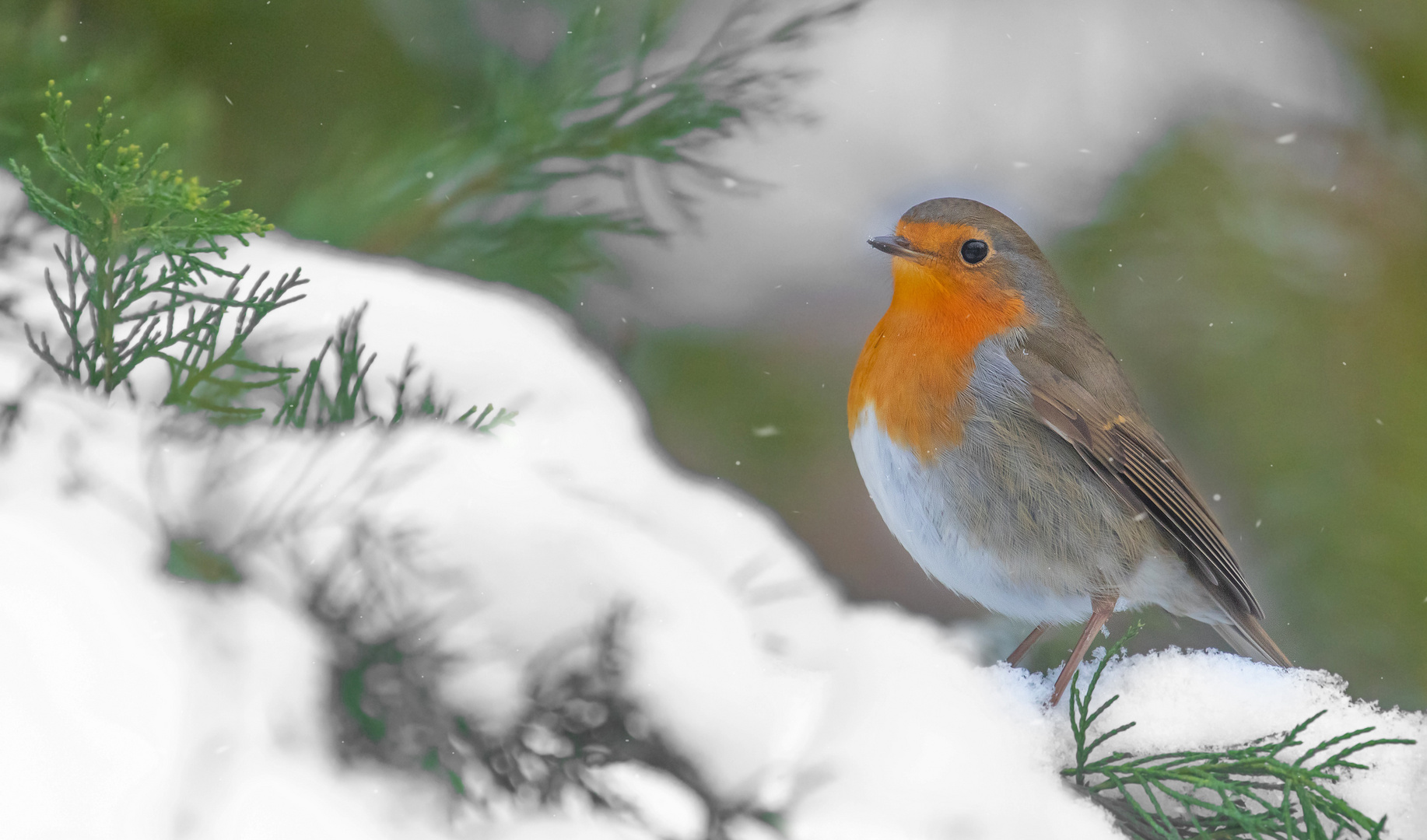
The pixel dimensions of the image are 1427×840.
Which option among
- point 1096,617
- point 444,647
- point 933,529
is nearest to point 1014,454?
point 933,529

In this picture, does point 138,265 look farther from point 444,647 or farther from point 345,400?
point 444,647

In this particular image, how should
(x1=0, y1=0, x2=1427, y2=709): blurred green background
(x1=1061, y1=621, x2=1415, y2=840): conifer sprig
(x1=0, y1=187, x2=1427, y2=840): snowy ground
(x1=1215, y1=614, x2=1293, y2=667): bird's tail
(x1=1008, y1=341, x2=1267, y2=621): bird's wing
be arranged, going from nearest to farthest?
1. (x1=0, y1=187, x2=1427, y2=840): snowy ground
2. (x1=1061, y1=621, x2=1415, y2=840): conifer sprig
3. (x1=0, y1=0, x2=1427, y2=709): blurred green background
4. (x1=1008, y1=341, x2=1267, y2=621): bird's wing
5. (x1=1215, y1=614, x2=1293, y2=667): bird's tail

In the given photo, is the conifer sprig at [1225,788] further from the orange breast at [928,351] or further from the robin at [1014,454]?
the orange breast at [928,351]

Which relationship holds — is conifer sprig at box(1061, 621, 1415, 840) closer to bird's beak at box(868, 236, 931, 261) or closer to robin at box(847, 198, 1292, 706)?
robin at box(847, 198, 1292, 706)

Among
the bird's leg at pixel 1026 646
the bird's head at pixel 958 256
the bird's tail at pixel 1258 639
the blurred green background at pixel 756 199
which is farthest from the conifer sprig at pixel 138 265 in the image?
the bird's tail at pixel 1258 639

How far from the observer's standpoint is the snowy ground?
84 cm

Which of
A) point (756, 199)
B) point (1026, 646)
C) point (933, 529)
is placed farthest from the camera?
point (756, 199)

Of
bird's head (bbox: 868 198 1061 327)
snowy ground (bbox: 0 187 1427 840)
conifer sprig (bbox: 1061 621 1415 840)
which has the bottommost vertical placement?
snowy ground (bbox: 0 187 1427 840)

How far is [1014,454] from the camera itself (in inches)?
65.9

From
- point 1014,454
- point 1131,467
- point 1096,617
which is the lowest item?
point 1096,617

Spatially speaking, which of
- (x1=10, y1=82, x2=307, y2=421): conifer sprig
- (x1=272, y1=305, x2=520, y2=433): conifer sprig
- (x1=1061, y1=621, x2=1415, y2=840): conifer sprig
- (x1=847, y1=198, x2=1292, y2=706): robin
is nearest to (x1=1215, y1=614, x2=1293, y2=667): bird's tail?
(x1=847, y1=198, x2=1292, y2=706): robin

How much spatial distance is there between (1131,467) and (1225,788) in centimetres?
74

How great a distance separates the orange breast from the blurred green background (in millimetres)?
438

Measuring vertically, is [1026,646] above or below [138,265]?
above
